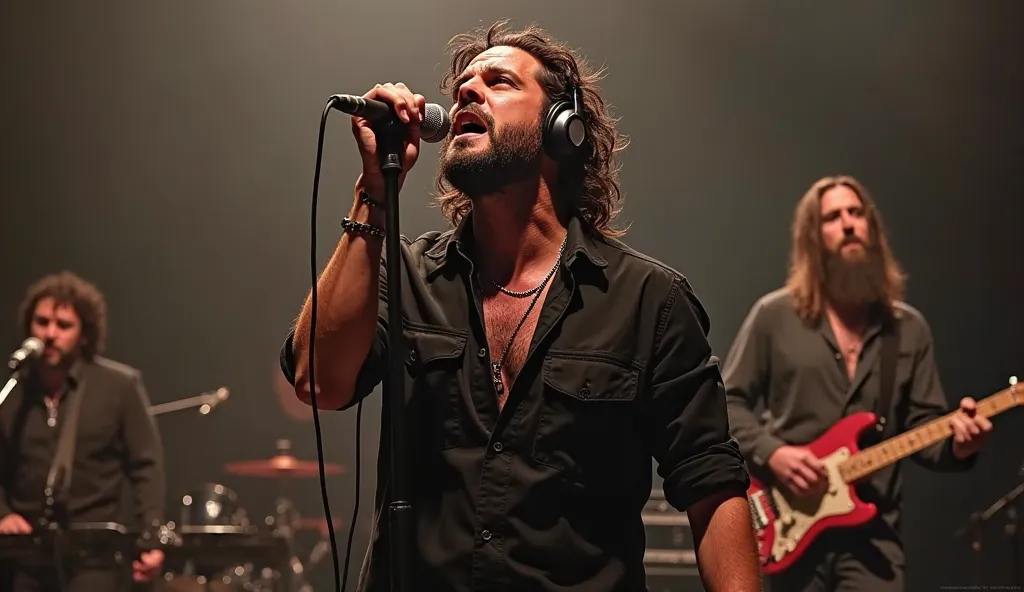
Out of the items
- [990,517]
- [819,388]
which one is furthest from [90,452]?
[990,517]

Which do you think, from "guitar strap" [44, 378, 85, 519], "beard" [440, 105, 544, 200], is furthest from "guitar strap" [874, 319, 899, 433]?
"guitar strap" [44, 378, 85, 519]

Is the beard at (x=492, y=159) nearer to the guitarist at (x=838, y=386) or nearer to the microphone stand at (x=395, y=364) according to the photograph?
the microphone stand at (x=395, y=364)

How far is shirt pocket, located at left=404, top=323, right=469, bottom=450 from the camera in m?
2.01

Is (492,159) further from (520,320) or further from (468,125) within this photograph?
(520,320)

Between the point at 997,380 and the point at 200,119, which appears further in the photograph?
the point at 200,119

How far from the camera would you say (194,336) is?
6441 mm

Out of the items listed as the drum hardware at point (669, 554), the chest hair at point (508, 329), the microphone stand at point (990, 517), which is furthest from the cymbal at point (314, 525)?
the chest hair at point (508, 329)

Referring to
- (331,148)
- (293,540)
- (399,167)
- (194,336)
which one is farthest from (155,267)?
(399,167)

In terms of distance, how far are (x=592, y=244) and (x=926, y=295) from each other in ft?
13.1

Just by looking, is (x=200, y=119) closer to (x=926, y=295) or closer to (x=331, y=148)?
(x=331, y=148)

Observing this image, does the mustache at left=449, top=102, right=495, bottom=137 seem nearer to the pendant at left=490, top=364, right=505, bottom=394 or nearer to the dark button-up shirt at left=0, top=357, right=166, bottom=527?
the pendant at left=490, top=364, right=505, bottom=394

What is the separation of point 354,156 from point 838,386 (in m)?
2.98

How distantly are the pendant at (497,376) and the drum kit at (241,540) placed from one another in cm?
371

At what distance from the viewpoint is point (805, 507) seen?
423 cm
